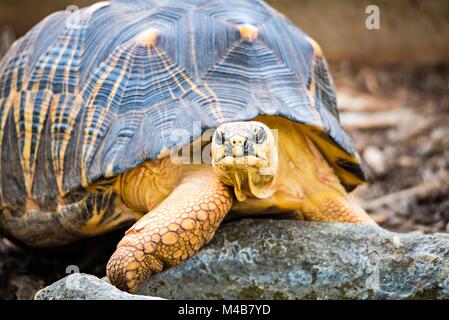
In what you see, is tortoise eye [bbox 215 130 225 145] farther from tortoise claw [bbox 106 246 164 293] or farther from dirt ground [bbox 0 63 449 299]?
dirt ground [bbox 0 63 449 299]

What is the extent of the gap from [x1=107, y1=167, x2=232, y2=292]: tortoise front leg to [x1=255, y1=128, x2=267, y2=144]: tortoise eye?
1.08 ft

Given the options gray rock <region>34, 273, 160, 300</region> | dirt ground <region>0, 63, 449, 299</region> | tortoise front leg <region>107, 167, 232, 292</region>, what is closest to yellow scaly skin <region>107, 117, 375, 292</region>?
tortoise front leg <region>107, 167, 232, 292</region>

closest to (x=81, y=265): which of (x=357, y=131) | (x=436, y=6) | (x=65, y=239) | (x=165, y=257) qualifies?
(x=65, y=239)

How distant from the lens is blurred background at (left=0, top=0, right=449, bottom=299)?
568 centimetres

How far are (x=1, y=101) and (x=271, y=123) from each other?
1605 millimetres

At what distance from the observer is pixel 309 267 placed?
3.47 meters

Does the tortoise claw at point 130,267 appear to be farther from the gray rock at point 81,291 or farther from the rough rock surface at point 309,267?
the gray rock at point 81,291

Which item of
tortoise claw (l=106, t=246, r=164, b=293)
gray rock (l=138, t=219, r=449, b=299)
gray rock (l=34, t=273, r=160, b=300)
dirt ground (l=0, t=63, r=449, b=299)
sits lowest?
dirt ground (l=0, t=63, r=449, b=299)

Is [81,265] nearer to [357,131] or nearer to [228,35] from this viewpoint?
[228,35]

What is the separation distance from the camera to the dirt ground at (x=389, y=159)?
15.0 ft

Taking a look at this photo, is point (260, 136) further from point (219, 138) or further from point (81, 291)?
point (81, 291)

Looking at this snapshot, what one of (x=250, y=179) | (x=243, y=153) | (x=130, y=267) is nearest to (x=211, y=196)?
(x=250, y=179)

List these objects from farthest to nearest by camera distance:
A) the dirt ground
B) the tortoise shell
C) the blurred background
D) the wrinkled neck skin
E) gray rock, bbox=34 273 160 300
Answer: the blurred background → the dirt ground → the tortoise shell → the wrinkled neck skin → gray rock, bbox=34 273 160 300
